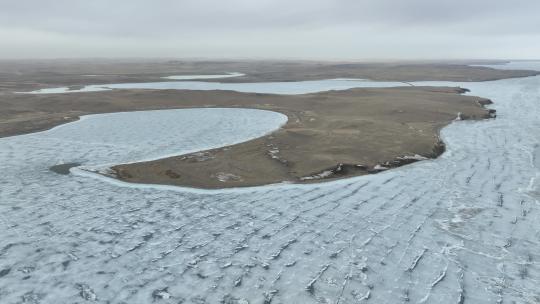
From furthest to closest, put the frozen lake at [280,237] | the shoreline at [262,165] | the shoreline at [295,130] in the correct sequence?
the shoreline at [295,130]
the shoreline at [262,165]
the frozen lake at [280,237]

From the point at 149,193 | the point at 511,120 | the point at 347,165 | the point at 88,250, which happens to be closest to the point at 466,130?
the point at 511,120

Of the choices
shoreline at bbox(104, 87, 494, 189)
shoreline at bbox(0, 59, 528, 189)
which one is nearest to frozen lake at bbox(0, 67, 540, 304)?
shoreline at bbox(104, 87, 494, 189)

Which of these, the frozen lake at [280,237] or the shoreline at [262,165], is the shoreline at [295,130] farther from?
the frozen lake at [280,237]

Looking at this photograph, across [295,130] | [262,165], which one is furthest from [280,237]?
[295,130]

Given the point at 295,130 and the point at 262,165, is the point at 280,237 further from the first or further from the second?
the point at 295,130

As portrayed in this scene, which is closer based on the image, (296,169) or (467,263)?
(467,263)

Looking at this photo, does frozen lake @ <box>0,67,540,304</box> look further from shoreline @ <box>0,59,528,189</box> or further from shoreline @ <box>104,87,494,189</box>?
shoreline @ <box>0,59,528,189</box>

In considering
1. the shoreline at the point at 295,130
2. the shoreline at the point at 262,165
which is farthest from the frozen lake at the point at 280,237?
the shoreline at the point at 295,130

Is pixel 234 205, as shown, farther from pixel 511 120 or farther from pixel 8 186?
pixel 511 120
